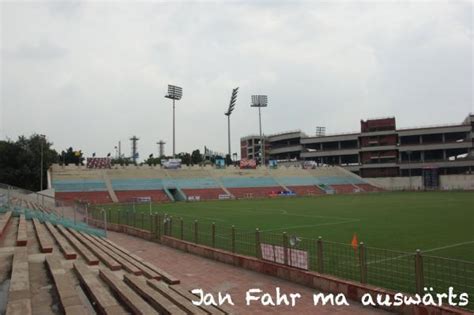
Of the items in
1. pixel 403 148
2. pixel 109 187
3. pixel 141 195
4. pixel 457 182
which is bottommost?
pixel 141 195

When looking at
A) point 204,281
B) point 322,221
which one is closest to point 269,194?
point 322,221

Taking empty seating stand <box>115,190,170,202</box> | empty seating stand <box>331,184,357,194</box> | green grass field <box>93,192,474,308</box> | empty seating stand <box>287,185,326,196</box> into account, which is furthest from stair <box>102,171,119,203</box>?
empty seating stand <box>331,184,357,194</box>

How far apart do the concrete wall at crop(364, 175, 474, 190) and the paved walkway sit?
71397 millimetres

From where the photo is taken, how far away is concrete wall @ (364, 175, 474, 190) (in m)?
74.3

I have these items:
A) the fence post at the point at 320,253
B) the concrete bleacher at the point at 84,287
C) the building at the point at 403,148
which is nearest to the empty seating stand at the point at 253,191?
the building at the point at 403,148

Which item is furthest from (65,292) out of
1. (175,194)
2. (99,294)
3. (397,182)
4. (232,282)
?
(397,182)

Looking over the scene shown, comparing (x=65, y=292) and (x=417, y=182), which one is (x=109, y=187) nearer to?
(x=417, y=182)

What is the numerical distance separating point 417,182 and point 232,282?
76846 mm

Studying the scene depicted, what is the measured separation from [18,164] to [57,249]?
49263mm

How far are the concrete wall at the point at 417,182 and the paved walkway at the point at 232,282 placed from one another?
71.4m

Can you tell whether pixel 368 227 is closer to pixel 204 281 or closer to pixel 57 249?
pixel 204 281

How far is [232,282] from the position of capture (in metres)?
11.3

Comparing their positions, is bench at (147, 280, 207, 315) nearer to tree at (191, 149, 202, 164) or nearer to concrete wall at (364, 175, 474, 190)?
concrete wall at (364, 175, 474, 190)

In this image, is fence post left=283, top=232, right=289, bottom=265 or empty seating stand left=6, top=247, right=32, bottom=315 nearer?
empty seating stand left=6, top=247, right=32, bottom=315
